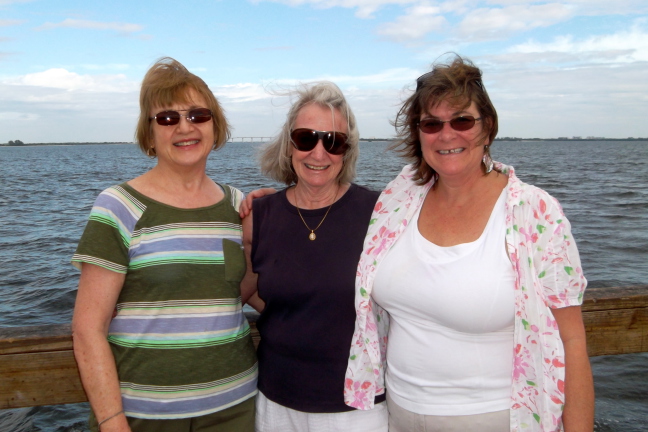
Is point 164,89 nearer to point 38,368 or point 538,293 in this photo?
point 38,368

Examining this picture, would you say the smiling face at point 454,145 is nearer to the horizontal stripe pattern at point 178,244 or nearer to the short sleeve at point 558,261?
the short sleeve at point 558,261

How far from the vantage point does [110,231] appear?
7.21 ft

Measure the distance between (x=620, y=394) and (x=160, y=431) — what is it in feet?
19.4

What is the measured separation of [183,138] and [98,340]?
99cm

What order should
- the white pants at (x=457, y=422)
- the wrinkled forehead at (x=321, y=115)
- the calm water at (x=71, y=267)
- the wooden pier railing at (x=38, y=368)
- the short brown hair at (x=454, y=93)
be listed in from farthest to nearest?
the calm water at (x=71, y=267) → the wrinkled forehead at (x=321, y=115) → the wooden pier railing at (x=38, y=368) → the short brown hair at (x=454, y=93) → the white pants at (x=457, y=422)

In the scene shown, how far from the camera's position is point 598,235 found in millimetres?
14867

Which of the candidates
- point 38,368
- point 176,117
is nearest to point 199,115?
point 176,117

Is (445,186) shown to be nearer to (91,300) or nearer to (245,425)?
(245,425)

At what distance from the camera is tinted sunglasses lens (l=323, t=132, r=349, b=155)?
110 inches

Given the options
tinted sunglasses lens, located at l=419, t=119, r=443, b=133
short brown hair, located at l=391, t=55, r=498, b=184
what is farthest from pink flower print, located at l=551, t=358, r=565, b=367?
tinted sunglasses lens, located at l=419, t=119, r=443, b=133

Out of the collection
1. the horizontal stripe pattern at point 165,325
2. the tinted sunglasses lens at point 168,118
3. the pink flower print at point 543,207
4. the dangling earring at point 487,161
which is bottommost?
the horizontal stripe pattern at point 165,325

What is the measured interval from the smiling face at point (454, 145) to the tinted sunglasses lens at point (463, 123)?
16 mm

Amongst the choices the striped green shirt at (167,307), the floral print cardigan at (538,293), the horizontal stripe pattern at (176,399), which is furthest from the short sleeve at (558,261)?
the horizontal stripe pattern at (176,399)

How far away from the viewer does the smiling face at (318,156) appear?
2.80 meters
